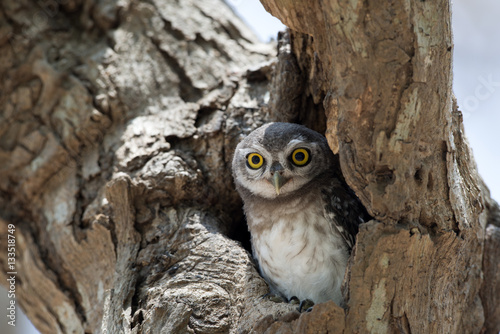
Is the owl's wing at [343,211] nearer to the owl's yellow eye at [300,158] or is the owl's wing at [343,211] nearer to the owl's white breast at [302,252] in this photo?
the owl's white breast at [302,252]

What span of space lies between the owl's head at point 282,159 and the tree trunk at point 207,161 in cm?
29

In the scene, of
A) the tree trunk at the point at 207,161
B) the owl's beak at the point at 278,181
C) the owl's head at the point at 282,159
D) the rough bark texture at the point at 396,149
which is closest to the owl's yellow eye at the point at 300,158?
the owl's head at the point at 282,159

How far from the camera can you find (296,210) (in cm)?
397

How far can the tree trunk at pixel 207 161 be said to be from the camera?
284cm

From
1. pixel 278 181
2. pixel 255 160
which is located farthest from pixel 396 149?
pixel 255 160

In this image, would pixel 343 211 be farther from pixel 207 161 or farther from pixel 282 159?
pixel 207 161

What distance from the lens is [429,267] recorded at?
3062 millimetres

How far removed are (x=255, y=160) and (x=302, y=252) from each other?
883 mm

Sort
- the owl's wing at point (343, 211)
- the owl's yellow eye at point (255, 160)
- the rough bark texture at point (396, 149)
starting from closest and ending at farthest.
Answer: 1. the rough bark texture at point (396, 149)
2. the owl's wing at point (343, 211)
3. the owl's yellow eye at point (255, 160)

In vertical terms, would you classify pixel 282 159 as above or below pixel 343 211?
above

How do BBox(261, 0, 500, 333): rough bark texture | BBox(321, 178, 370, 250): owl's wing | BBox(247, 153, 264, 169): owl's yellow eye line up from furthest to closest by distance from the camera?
1. BBox(247, 153, 264, 169): owl's yellow eye
2. BBox(321, 178, 370, 250): owl's wing
3. BBox(261, 0, 500, 333): rough bark texture

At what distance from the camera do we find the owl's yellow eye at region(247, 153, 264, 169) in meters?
4.20

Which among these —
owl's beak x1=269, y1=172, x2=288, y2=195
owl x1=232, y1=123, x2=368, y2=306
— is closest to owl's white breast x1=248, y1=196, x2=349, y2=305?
owl x1=232, y1=123, x2=368, y2=306

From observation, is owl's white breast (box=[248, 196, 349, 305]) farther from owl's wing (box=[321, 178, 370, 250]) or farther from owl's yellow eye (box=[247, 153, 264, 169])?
owl's yellow eye (box=[247, 153, 264, 169])
